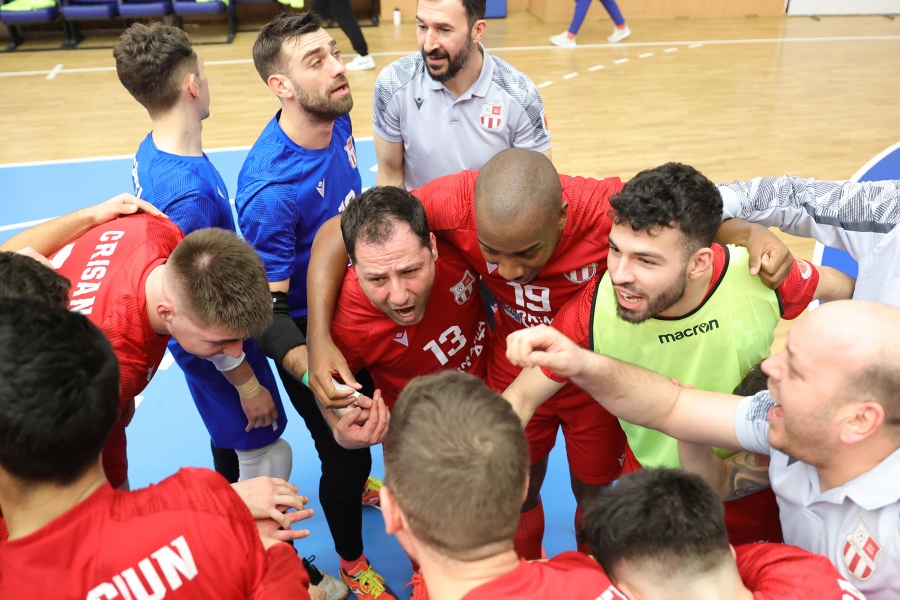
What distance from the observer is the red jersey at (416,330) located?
9.84ft

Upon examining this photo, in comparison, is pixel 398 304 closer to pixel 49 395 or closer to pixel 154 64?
pixel 49 395

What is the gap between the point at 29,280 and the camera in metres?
2.23

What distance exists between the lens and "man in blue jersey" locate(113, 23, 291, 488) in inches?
125

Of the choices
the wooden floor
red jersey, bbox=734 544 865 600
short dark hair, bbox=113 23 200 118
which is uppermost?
short dark hair, bbox=113 23 200 118

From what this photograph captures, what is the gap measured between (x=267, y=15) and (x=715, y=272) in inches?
474

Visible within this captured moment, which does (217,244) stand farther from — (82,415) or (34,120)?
(34,120)

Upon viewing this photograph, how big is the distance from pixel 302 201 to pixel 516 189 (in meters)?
1.42

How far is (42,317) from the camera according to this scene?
5.61 feet

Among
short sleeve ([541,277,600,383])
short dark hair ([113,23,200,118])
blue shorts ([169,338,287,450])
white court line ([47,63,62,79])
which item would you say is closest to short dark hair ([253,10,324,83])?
short dark hair ([113,23,200,118])

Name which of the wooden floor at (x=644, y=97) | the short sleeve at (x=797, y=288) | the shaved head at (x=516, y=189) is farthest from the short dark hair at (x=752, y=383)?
the wooden floor at (x=644, y=97)

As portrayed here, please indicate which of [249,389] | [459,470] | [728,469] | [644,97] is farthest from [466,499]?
[644,97]

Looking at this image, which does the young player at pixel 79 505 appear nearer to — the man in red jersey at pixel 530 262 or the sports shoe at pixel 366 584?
the man in red jersey at pixel 530 262

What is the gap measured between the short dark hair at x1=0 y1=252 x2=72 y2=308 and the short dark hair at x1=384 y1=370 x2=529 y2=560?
4.35ft

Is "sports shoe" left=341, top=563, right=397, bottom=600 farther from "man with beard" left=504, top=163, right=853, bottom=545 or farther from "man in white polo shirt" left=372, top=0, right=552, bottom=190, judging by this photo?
"man in white polo shirt" left=372, top=0, right=552, bottom=190
